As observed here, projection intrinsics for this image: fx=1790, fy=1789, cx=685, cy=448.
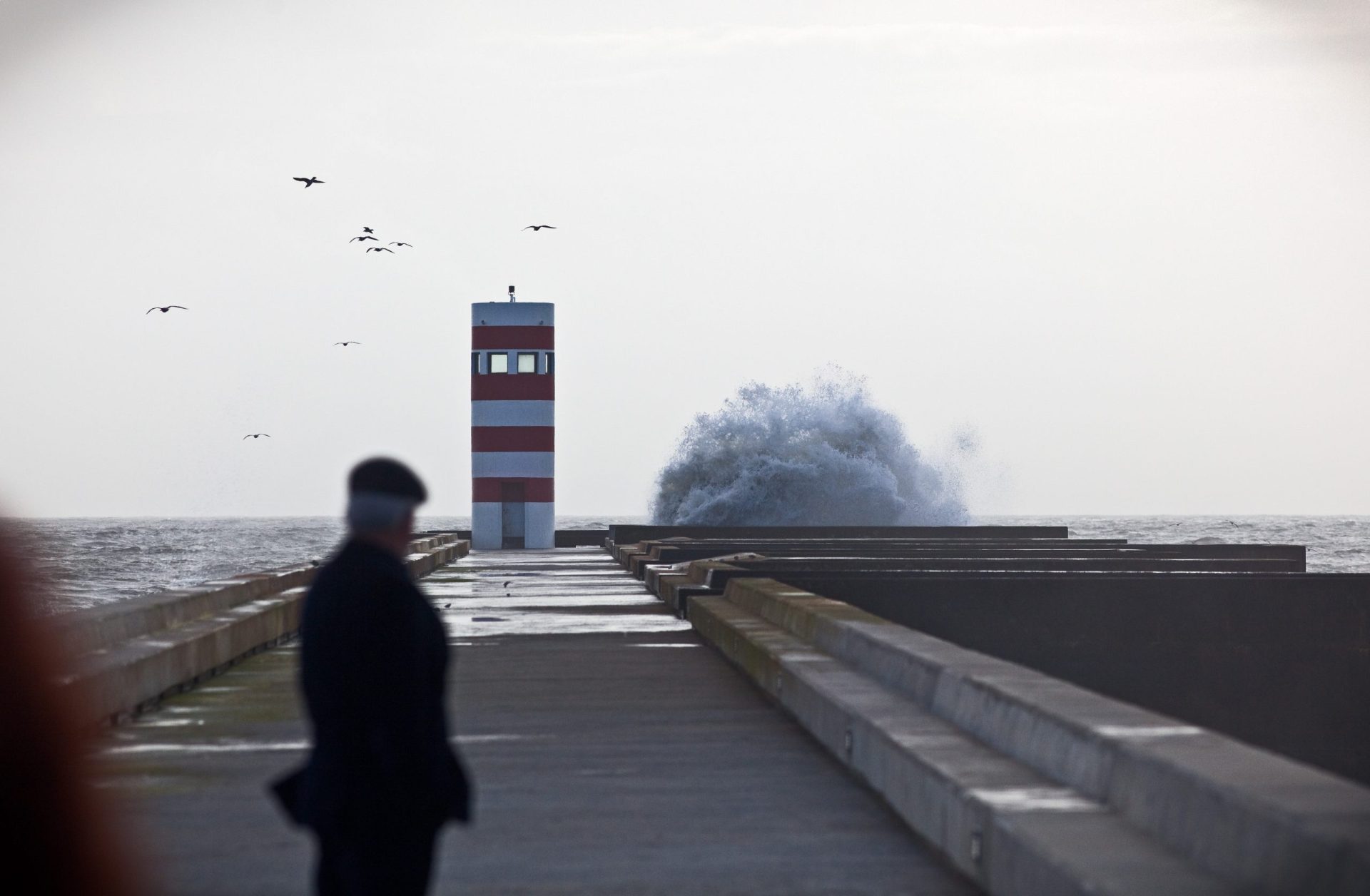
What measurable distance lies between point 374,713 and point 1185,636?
16557mm

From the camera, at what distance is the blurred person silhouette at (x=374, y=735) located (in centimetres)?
488

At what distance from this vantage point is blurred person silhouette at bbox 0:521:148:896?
7172mm

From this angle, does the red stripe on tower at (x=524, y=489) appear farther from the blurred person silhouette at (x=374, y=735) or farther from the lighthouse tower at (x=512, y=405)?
the blurred person silhouette at (x=374, y=735)

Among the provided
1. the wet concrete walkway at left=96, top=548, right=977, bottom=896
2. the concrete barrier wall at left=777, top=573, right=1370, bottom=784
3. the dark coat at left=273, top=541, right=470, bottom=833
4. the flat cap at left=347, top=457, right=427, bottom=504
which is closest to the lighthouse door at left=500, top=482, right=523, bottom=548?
the concrete barrier wall at left=777, top=573, right=1370, bottom=784

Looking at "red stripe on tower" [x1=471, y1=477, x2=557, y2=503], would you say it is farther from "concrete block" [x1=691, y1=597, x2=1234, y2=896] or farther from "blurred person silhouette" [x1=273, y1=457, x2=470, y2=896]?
"blurred person silhouette" [x1=273, y1=457, x2=470, y2=896]

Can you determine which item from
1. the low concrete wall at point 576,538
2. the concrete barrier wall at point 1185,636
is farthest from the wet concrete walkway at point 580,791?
the low concrete wall at point 576,538

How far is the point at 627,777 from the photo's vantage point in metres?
9.82

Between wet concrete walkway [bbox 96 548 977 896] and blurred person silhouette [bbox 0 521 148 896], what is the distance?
211mm

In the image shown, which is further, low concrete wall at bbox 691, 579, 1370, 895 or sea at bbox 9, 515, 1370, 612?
sea at bbox 9, 515, 1370, 612

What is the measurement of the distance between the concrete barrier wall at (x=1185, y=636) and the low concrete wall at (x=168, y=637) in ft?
22.5

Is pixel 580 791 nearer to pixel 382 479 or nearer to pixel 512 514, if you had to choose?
pixel 382 479

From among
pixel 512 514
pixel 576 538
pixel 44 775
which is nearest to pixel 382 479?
pixel 44 775

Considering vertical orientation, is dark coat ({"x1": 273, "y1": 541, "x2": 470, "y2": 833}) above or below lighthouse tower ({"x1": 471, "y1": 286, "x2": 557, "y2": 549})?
below

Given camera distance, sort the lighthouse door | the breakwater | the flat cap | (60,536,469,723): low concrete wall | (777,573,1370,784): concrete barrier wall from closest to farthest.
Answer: the flat cap
the breakwater
(60,536,469,723): low concrete wall
(777,573,1370,784): concrete barrier wall
the lighthouse door
